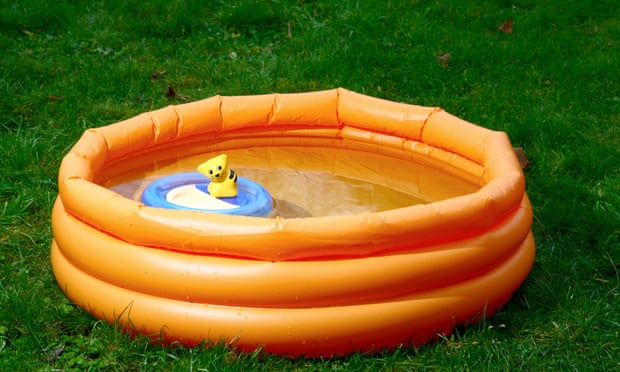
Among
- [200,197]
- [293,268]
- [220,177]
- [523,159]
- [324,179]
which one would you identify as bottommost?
[523,159]

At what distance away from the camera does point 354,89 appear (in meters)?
5.92

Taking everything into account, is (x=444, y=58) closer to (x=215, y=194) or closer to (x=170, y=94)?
(x=170, y=94)

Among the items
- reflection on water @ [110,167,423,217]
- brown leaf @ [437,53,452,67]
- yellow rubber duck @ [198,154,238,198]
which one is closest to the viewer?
yellow rubber duck @ [198,154,238,198]

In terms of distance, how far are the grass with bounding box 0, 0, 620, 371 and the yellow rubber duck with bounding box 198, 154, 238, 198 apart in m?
0.83

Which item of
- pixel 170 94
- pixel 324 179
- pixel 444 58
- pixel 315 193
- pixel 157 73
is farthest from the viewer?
pixel 444 58

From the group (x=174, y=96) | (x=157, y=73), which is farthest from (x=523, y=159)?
(x=157, y=73)

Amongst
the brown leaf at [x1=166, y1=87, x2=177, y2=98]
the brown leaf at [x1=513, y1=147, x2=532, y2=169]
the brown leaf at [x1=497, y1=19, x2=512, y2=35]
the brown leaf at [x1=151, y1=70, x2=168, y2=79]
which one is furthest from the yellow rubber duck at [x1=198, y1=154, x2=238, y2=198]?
the brown leaf at [x1=497, y1=19, x2=512, y2=35]

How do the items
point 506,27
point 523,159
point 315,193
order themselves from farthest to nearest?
1. point 506,27
2. point 523,159
3. point 315,193

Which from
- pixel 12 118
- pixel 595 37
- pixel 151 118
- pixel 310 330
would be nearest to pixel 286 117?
pixel 151 118

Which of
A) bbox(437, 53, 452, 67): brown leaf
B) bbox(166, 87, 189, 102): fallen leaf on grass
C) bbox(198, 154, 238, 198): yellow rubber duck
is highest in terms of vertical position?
bbox(198, 154, 238, 198): yellow rubber duck

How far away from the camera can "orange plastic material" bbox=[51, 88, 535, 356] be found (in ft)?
10.1

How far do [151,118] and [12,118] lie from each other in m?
1.31

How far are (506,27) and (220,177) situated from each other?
143 inches

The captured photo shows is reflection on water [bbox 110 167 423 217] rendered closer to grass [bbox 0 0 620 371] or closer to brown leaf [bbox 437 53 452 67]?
grass [bbox 0 0 620 371]
